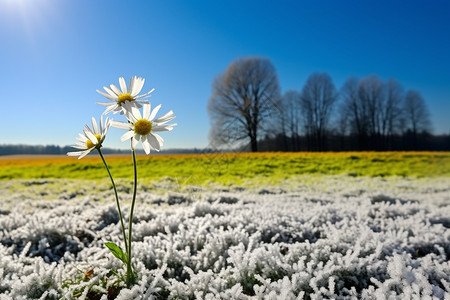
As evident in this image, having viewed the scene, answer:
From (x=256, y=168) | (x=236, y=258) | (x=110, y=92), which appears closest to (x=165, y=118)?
(x=110, y=92)

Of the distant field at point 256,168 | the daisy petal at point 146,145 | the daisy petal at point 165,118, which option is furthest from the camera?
the distant field at point 256,168

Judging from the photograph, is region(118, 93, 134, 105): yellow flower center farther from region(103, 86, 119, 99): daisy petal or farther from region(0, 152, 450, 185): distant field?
region(0, 152, 450, 185): distant field

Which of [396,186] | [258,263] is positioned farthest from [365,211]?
[396,186]

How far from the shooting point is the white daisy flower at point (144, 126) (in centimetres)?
165

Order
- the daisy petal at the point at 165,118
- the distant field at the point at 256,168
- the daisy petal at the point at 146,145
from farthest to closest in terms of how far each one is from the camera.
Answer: the distant field at the point at 256,168
the daisy petal at the point at 165,118
the daisy petal at the point at 146,145

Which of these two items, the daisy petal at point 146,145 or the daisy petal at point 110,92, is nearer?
the daisy petal at point 146,145

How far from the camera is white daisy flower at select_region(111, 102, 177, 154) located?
165 centimetres

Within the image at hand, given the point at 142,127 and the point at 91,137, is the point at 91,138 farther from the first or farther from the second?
the point at 142,127

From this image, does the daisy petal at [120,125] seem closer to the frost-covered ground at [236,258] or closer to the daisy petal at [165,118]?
the daisy petal at [165,118]

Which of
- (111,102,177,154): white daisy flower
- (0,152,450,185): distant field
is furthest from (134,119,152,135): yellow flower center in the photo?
(0,152,450,185): distant field

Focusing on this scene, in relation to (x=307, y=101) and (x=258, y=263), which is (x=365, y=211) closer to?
(x=258, y=263)

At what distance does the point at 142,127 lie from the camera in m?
1.67

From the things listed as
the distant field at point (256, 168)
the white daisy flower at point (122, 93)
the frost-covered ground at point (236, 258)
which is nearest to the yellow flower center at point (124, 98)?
the white daisy flower at point (122, 93)

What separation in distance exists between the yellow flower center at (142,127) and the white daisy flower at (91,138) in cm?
19
